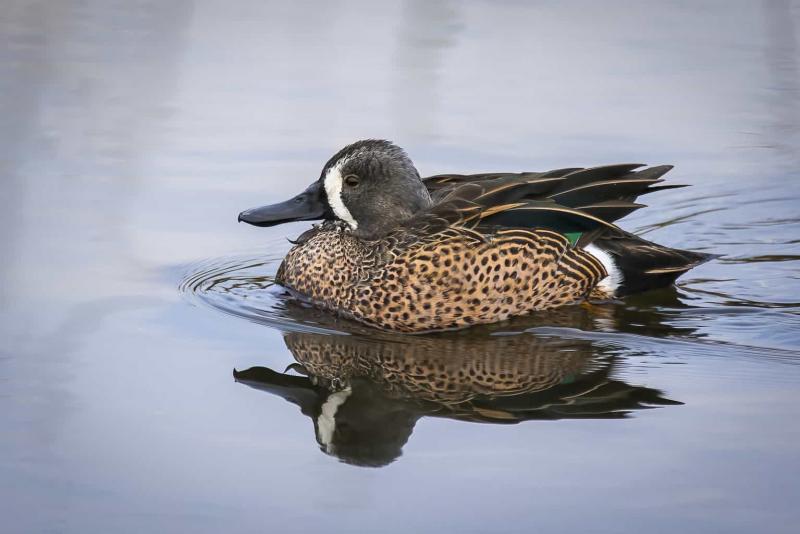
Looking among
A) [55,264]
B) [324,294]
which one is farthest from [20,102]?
[324,294]

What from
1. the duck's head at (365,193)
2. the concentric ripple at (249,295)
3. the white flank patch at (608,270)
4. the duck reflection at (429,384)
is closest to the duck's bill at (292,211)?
the duck's head at (365,193)

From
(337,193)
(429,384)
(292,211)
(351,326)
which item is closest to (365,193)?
(337,193)

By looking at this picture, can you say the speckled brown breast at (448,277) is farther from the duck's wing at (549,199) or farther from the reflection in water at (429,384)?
the reflection in water at (429,384)

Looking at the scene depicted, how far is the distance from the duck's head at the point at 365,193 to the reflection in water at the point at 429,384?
779mm

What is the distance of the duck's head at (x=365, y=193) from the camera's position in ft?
23.4

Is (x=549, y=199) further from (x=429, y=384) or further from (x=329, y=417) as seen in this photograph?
(x=329, y=417)

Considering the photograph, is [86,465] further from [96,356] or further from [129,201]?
[129,201]

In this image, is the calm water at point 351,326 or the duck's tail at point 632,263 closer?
the calm water at point 351,326

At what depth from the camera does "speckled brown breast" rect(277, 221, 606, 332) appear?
22.5ft

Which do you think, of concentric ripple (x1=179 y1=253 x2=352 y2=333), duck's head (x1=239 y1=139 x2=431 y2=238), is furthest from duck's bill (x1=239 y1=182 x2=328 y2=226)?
concentric ripple (x1=179 y1=253 x2=352 y2=333)

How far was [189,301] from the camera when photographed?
22.4ft

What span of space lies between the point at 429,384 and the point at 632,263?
78.2 inches

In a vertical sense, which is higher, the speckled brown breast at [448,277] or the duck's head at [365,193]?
the duck's head at [365,193]

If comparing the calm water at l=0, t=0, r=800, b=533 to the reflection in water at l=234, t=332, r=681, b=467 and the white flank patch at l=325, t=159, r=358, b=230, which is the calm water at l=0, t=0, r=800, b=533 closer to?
the reflection in water at l=234, t=332, r=681, b=467
